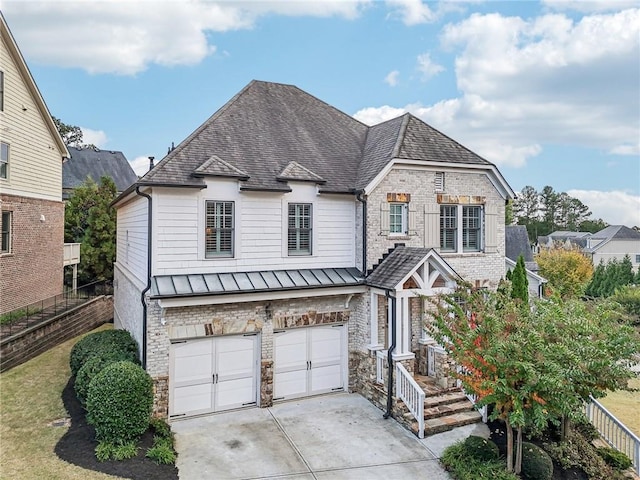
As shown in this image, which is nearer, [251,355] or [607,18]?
[251,355]

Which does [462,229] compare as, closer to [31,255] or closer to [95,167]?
[31,255]

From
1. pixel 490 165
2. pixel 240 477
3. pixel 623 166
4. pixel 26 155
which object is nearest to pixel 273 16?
pixel 490 165

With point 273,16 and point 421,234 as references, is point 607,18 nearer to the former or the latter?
point 421,234

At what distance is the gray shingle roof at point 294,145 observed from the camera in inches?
465

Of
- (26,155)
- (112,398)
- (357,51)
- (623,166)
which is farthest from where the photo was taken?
(623,166)

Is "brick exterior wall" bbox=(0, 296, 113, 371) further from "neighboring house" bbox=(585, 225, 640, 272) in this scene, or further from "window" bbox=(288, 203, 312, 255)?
"neighboring house" bbox=(585, 225, 640, 272)

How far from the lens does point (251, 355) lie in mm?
11508

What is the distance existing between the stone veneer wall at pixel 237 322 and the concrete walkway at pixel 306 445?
105 centimetres

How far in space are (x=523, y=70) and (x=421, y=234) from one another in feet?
24.4

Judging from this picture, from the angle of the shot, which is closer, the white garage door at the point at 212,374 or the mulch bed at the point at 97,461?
the mulch bed at the point at 97,461

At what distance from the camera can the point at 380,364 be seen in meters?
11.8

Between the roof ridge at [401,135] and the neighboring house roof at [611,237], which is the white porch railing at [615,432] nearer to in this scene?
the roof ridge at [401,135]

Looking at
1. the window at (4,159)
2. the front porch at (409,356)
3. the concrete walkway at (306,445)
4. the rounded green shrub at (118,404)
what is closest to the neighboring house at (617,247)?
the front porch at (409,356)

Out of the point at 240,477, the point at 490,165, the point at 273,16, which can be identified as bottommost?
the point at 240,477
